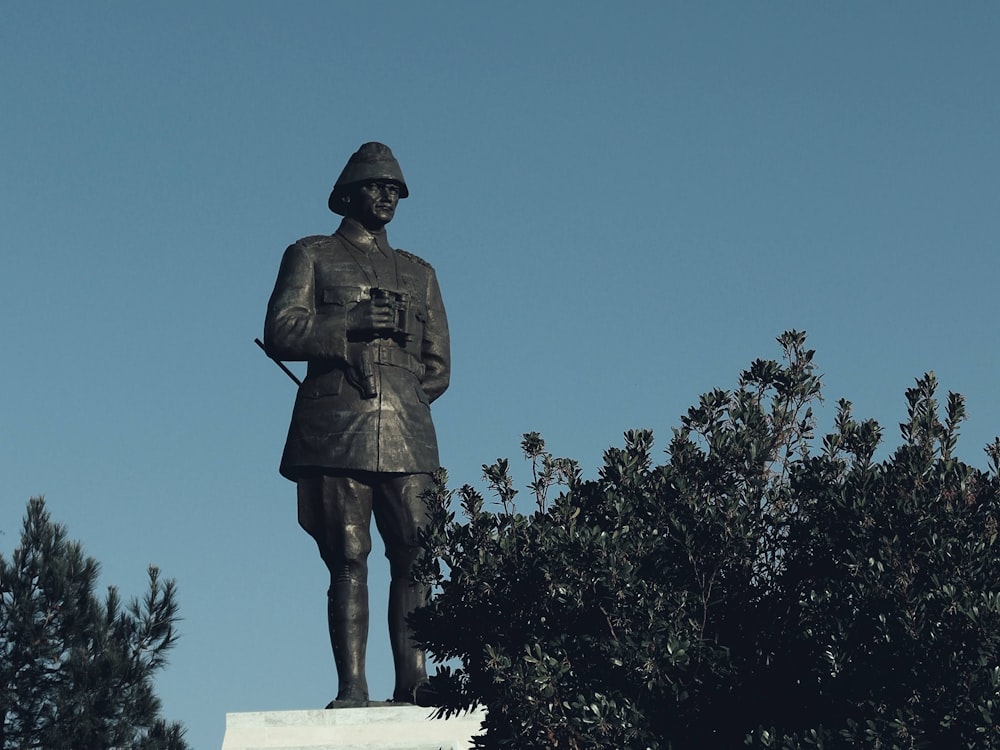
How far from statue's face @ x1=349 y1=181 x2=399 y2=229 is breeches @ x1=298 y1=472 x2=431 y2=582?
228 cm

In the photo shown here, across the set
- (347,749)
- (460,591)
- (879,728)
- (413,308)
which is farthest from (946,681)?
(413,308)

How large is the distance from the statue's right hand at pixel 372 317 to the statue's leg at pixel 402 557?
1227mm

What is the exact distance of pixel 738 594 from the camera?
14.4m

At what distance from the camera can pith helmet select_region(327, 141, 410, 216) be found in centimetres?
1642

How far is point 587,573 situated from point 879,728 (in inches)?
91.3

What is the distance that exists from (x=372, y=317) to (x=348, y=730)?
334 cm

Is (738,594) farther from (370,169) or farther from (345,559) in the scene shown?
(370,169)

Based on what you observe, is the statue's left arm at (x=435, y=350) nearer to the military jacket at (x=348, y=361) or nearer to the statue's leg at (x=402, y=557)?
the military jacket at (x=348, y=361)

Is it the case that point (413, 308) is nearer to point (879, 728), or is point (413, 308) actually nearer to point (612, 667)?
point (612, 667)

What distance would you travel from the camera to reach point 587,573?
13.8 m

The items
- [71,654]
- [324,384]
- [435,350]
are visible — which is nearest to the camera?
[324,384]

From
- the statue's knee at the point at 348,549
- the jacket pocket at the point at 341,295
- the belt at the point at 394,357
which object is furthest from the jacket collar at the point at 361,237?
the statue's knee at the point at 348,549

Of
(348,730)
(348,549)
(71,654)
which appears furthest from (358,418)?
(71,654)

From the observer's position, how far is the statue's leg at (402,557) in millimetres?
15570
